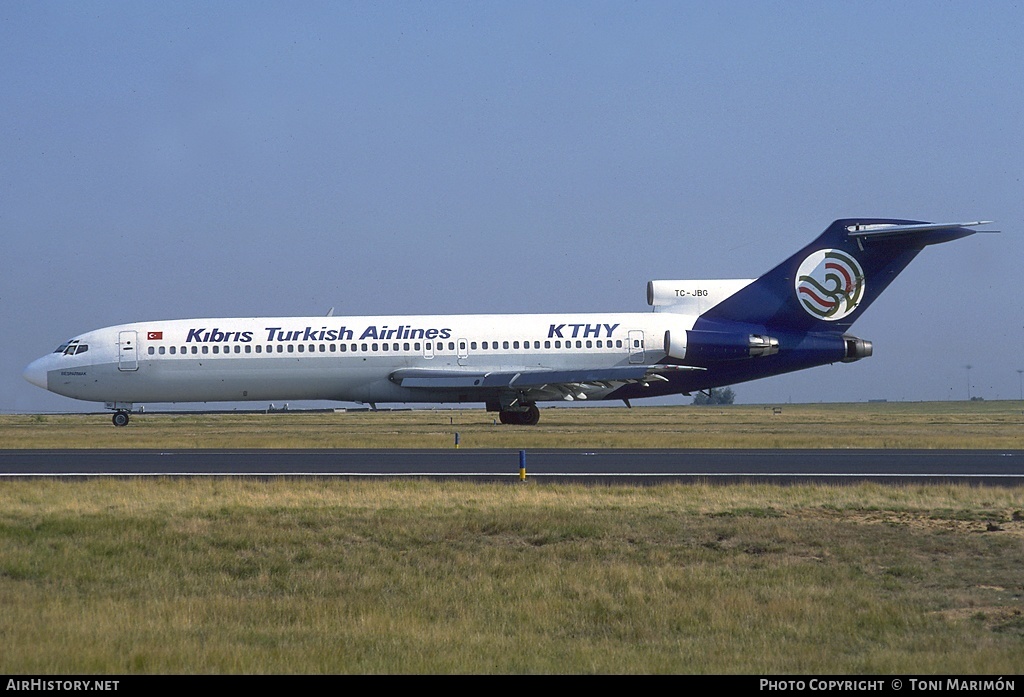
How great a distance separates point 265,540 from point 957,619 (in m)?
8.90

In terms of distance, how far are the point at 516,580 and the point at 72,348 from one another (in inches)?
1493

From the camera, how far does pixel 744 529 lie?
15.7m

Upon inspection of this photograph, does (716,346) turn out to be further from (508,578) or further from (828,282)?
(508,578)

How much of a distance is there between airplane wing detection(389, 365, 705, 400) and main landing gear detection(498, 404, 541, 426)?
1.51 meters

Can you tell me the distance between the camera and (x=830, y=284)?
4300cm

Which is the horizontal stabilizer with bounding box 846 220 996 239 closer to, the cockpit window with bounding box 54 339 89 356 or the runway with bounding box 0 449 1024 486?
the runway with bounding box 0 449 1024 486

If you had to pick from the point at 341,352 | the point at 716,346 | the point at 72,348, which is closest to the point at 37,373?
the point at 72,348

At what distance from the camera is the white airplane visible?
140 ft

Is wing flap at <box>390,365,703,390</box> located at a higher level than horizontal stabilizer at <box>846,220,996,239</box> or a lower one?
lower

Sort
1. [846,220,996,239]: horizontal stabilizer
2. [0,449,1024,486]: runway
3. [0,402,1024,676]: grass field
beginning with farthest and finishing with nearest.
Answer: [846,220,996,239]: horizontal stabilizer, [0,449,1024,486]: runway, [0,402,1024,676]: grass field

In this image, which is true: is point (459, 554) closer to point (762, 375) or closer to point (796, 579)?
point (796, 579)

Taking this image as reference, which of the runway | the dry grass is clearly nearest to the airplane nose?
the runway

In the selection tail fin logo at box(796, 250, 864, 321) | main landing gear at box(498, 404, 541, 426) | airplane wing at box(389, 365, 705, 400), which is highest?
tail fin logo at box(796, 250, 864, 321)
